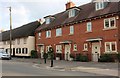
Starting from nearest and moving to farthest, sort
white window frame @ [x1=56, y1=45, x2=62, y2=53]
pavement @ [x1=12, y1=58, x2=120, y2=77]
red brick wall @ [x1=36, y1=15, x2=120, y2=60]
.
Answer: pavement @ [x1=12, y1=58, x2=120, y2=77], red brick wall @ [x1=36, y1=15, x2=120, y2=60], white window frame @ [x1=56, y1=45, x2=62, y2=53]

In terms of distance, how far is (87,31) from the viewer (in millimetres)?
34906

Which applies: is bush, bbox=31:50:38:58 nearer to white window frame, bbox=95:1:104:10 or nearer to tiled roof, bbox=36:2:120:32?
tiled roof, bbox=36:2:120:32

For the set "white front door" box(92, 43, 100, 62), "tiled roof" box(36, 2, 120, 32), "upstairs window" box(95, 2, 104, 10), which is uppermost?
"upstairs window" box(95, 2, 104, 10)

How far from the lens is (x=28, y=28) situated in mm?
55375

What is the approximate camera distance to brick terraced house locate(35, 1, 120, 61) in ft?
100

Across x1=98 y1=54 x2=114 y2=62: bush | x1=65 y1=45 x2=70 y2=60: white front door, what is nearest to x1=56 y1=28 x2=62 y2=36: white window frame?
x1=65 y1=45 x2=70 y2=60: white front door

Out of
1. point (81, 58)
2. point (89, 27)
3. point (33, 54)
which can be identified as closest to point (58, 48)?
point (81, 58)

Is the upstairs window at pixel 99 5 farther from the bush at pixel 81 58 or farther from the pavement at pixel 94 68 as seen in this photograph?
the pavement at pixel 94 68

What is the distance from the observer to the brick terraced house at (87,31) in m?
30.5

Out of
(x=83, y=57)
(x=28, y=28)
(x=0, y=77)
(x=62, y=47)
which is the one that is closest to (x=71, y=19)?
(x=62, y=47)

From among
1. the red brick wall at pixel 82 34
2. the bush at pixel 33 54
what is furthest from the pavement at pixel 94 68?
the bush at pixel 33 54

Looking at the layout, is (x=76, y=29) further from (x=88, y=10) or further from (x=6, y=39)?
Result: (x=6, y=39)

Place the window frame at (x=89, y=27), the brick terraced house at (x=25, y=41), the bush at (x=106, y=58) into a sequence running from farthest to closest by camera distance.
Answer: the brick terraced house at (x=25, y=41), the window frame at (x=89, y=27), the bush at (x=106, y=58)

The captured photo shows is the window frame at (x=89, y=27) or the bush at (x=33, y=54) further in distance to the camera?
the bush at (x=33, y=54)
